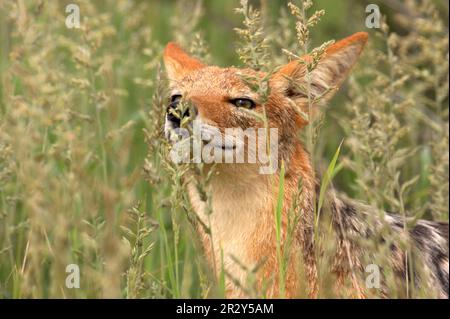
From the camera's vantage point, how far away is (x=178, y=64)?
17.5ft

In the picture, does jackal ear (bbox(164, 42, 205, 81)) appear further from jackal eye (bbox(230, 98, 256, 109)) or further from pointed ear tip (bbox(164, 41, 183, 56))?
jackal eye (bbox(230, 98, 256, 109))

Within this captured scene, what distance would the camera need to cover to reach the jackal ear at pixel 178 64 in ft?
17.2

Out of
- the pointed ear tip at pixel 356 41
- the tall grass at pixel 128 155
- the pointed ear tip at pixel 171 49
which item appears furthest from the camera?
the pointed ear tip at pixel 171 49

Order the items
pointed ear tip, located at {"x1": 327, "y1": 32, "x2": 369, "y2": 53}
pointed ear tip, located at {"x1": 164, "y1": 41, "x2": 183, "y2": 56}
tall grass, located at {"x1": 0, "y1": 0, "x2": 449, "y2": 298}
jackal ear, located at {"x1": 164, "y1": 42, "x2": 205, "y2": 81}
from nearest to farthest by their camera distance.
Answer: tall grass, located at {"x1": 0, "y1": 0, "x2": 449, "y2": 298} < pointed ear tip, located at {"x1": 327, "y1": 32, "x2": 369, "y2": 53} < jackal ear, located at {"x1": 164, "y1": 42, "x2": 205, "y2": 81} < pointed ear tip, located at {"x1": 164, "y1": 41, "x2": 183, "y2": 56}

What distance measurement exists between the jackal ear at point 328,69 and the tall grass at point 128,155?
0.22 metres

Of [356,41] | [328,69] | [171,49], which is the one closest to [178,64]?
[171,49]

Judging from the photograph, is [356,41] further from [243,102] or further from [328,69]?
[243,102]

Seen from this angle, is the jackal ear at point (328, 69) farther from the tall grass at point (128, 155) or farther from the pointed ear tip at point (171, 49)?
the pointed ear tip at point (171, 49)

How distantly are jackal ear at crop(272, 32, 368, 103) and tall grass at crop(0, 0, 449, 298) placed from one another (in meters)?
0.22

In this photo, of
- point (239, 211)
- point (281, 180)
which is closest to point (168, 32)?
point (239, 211)

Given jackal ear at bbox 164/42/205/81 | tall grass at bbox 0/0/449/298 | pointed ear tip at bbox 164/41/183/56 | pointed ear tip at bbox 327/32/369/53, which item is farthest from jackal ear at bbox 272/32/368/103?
pointed ear tip at bbox 164/41/183/56

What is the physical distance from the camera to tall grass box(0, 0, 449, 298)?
3.04 m

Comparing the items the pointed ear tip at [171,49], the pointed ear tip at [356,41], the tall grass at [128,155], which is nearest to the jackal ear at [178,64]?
the pointed ear tip at [171,49]
